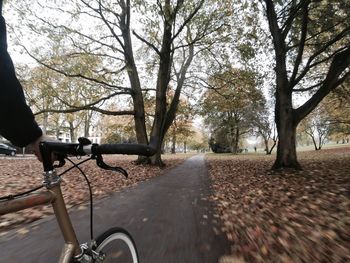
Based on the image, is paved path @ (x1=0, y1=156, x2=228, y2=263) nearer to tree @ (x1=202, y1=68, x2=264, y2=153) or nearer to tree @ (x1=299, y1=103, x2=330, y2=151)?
tree @ (x1=202, y1=68, x2=264, y2=153)

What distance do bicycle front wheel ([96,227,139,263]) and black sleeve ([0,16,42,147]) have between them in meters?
0.86

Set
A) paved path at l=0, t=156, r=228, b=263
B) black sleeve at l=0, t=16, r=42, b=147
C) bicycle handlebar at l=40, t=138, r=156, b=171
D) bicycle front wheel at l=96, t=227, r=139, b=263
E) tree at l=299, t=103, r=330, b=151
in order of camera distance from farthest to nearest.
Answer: tree at l=299, t=103, r=330, b=151, paved path at l=0, t=156, r=228, b=263, bicycle front wheel at l=96, t=227, r=139, b=263, bicycle handlebar at l=40, t=138, r=156, b=171, black sleeve at l=0, t=16, r=42, b=147

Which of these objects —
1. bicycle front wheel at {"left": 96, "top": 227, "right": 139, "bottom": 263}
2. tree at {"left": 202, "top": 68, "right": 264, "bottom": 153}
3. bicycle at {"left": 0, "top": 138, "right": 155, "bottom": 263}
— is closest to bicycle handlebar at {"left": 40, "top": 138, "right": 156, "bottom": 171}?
bicycle at {"left": 0, "top": 138, "right": 155, "bottom": 263}

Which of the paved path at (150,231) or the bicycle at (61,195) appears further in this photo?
the paved path at (150,231)

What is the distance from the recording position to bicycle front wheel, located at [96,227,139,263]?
191 centimetres

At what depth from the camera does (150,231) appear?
4.93m

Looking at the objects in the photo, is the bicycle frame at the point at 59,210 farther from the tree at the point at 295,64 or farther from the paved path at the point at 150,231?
the tree at the point at 295,64

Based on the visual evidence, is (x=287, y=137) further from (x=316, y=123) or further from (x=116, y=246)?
→ (x=316, y=123)

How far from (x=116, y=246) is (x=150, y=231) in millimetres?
2957

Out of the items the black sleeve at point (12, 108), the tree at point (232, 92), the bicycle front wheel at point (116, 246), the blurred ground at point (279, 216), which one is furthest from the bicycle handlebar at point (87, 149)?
the tree at point (232, 92)

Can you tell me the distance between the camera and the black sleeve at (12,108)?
127 cm

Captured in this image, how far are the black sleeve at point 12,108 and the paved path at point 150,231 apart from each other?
2797 mm

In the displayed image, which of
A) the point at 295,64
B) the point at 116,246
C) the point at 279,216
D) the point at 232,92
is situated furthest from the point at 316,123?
the point at 116,246

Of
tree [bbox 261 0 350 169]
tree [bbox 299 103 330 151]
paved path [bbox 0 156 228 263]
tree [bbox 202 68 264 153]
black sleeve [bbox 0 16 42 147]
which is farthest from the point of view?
tree [bbox 299 103 330 151]
